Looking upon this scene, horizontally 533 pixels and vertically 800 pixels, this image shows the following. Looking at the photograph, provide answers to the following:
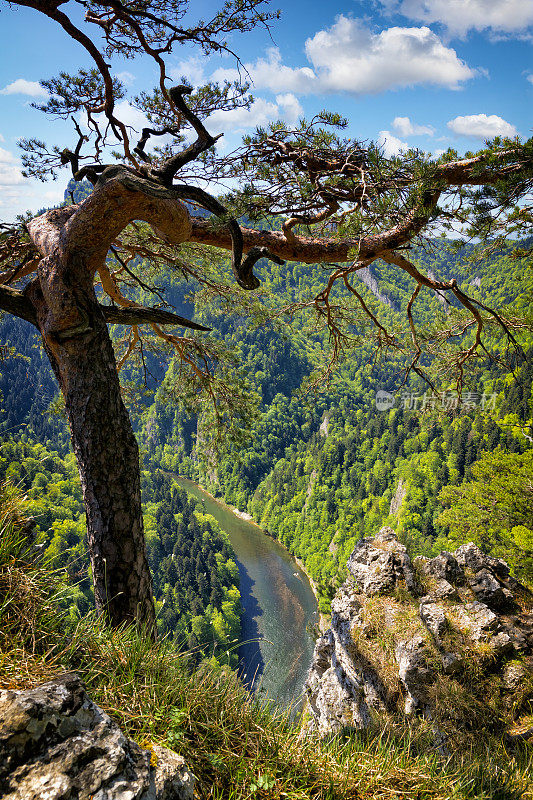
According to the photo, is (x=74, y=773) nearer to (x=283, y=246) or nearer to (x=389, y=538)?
(x=283, y=246)

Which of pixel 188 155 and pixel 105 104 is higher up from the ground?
pixel 105 104

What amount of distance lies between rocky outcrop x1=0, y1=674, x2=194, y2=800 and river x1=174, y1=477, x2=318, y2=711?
90.6 ft

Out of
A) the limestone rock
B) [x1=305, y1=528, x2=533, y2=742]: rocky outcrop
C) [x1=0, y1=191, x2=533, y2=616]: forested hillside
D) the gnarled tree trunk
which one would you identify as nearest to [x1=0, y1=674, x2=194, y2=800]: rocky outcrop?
the gnarled tree trunk

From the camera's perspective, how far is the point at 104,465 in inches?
106

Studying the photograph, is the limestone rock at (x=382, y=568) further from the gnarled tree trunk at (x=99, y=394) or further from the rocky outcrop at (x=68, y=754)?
the rocky outcrop at (x=68, y=754)

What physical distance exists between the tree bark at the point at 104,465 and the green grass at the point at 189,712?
1.67ft

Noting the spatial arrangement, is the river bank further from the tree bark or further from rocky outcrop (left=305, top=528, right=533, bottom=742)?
the tree bark

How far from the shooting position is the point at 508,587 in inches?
229

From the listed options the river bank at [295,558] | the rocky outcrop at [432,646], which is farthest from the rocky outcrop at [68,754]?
the river bank at [295,558]

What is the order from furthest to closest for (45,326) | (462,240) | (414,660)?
(414,660) < (462,240) < (45,326)

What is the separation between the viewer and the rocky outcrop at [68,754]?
1.20 m

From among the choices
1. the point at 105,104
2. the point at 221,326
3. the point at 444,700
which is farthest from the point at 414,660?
the point at 221,326

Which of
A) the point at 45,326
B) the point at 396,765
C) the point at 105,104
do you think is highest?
the point at 105,104

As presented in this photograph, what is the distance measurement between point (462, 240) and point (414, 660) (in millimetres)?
4803
